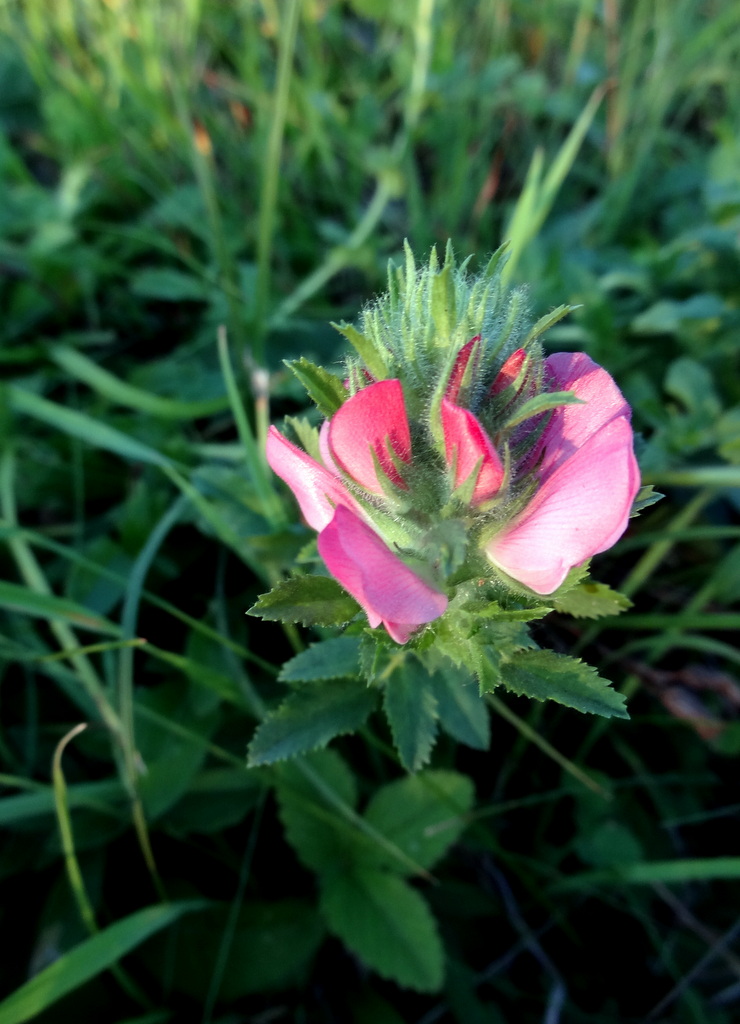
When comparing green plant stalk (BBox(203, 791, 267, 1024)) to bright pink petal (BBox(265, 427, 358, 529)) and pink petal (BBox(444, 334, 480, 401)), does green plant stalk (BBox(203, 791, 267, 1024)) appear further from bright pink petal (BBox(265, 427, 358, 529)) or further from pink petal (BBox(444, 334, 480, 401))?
pink petal (BBox(444, 334, 480, 401))

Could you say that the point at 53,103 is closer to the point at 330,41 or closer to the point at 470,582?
the point at 330,41

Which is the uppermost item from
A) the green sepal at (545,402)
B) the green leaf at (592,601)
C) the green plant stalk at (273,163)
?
the green plant stalk at (273,163)

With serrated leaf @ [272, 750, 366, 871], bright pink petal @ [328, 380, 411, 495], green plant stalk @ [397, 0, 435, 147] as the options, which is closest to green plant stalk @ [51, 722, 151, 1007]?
serrated leaf @ [272, 750, 366, 871]

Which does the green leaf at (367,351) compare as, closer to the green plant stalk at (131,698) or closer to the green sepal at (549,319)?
the green sepal at (549,319)

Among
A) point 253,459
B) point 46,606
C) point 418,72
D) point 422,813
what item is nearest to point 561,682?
point 422,813

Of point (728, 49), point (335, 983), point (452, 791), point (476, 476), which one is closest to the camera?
point (476, 476)

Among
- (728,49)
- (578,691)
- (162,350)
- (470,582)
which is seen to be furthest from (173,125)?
(578,691)

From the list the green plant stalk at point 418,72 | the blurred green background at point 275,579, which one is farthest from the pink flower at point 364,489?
the green plant stalk at point 418,72
